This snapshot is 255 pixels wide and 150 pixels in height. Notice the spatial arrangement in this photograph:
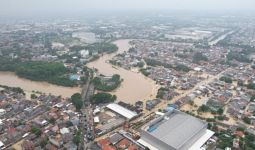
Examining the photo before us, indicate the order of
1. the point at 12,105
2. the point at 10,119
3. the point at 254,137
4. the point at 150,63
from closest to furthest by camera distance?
the point at 254,137, the point at 10,119, the point at 12,105, the point at 150,63

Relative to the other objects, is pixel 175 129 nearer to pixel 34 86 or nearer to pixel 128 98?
pixel 128 98

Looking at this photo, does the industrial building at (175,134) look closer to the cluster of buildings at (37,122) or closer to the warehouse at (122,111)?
the warehouse at (122,111)

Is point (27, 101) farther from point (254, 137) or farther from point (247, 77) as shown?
point (247, 77)

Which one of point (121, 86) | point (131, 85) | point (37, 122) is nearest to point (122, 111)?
point (37, 122)

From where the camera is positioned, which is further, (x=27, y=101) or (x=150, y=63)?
(x=150, y=63)

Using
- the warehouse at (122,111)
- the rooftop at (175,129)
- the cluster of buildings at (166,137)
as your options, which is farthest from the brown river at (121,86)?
the cluster of buildings at (166,137)

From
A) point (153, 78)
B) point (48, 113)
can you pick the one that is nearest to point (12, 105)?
point (48, 113)

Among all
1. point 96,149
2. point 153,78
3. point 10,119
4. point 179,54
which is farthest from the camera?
point 179,54
